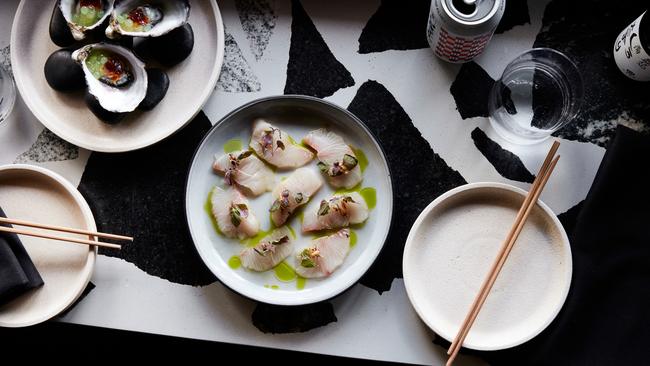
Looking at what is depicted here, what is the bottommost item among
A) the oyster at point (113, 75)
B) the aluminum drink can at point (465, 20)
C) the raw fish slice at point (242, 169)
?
the raw fish slice at point (242, 169)

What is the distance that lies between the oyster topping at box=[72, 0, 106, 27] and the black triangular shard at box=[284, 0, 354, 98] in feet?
1.11

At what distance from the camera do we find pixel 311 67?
1.16 m

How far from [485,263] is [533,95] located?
0.31m

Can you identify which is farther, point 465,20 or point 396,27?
point 396,27

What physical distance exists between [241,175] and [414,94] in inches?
13.4

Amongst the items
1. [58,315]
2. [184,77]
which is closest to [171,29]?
[184,77]

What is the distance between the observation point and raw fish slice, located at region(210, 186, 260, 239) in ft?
3.60

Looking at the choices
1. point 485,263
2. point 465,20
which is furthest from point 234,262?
point 465,20

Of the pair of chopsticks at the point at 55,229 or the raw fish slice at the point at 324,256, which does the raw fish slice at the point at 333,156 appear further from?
the pair of chopsticks at the point at 55,229

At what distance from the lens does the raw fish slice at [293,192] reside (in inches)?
43.1

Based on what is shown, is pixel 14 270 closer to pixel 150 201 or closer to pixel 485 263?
pixel 150 201

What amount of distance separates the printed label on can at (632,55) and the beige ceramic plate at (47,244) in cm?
95

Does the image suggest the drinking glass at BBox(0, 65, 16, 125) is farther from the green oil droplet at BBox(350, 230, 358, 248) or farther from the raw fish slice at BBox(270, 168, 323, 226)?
the green oil droplet at BBox(350, 230, 358, 248)

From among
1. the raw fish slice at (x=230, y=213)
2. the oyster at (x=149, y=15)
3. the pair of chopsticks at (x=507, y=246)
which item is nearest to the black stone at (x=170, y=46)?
the oyster at (x=149, y=15)
